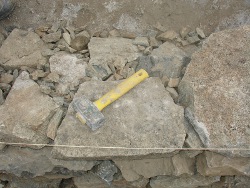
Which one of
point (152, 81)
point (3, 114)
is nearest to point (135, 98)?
point (152, 81)

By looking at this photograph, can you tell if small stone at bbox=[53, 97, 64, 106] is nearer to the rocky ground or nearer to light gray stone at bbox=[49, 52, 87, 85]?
the rocky ground

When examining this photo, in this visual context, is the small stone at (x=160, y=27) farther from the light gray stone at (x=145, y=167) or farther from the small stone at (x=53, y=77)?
the light gray stone at (x=145, y=167)

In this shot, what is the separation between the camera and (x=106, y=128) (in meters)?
2.94

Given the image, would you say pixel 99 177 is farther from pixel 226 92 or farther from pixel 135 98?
pixel 226 92

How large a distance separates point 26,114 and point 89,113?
25.7 inches

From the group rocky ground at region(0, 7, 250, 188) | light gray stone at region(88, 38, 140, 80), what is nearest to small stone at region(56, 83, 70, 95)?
rocky ground at region(0, 7, 250, 188)

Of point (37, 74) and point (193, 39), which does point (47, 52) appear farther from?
point (193, 39)

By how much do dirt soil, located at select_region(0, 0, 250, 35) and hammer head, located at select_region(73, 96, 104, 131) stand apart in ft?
3.86

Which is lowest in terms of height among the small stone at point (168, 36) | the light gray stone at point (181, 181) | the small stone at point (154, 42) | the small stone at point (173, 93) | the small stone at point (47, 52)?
the light gray stone at point (181, 181)

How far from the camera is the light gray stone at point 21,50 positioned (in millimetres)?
3482

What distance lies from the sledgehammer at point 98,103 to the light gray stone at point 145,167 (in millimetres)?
515

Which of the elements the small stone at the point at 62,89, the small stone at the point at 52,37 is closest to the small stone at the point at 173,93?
the small stone at the point at 62,89

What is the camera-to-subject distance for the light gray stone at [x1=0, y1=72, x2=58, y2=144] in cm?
302

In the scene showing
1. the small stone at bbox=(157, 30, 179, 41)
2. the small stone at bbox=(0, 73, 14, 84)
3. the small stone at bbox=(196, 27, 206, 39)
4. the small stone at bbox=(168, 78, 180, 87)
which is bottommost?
the small stone at bbox=(0, 73, 14, 84)
